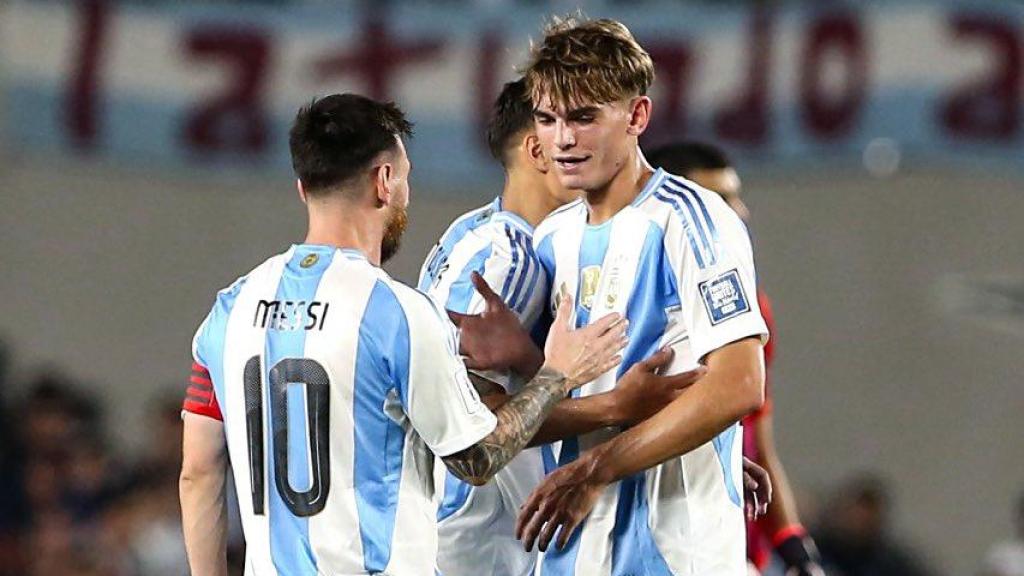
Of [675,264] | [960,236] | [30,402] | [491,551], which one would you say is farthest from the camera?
[960,236]

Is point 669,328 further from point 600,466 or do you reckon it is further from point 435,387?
point 435,387

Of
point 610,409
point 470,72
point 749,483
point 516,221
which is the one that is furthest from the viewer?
point 470,72

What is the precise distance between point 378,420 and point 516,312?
28.7 inches

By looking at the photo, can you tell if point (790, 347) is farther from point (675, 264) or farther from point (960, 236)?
point (675, 264)

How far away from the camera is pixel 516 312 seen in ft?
15.2

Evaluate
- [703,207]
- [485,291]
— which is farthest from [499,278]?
[703,207]

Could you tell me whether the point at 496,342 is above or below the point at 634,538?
above

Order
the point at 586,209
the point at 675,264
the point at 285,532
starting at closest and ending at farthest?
the point at 285,532 → the point at 675,264 → the point at 586,209

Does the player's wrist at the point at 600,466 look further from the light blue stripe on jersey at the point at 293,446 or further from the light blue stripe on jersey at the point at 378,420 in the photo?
the light blue stripe on jersey at the point at 293,446

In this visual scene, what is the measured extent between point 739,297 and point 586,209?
0.56 metres

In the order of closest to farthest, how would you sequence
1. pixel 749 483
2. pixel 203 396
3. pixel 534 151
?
pixel 203 396 < pixel 749 483 < pixel 534 151

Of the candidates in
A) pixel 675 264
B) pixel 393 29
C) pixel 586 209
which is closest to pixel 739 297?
pixel 675 264

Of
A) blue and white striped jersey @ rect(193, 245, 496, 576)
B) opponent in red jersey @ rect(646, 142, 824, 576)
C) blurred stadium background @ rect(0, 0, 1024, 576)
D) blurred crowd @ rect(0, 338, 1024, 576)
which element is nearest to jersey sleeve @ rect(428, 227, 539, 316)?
blue and white striped jersey @ rect(193, 245, 496, 576)

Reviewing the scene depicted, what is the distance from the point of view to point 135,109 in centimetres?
1014
